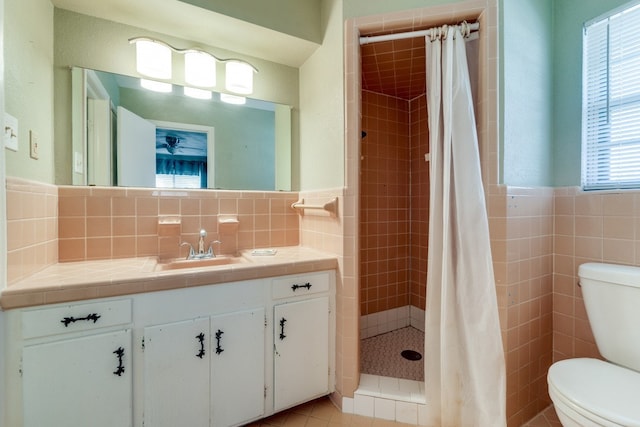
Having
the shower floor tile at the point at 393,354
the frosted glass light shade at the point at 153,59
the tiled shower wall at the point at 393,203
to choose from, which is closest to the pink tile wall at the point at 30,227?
the frosted glass light shade at the point at 153,59

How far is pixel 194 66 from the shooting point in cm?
172

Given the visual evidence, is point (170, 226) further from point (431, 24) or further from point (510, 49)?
point (510, 49)

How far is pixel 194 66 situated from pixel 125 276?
4.43 ft

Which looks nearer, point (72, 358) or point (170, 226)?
point (72, 358)

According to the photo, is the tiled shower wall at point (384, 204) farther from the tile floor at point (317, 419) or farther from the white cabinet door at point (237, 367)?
the white cabinet door at point (237, 367)

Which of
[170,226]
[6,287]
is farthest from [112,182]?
[6,287]

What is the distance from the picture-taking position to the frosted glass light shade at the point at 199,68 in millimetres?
1709

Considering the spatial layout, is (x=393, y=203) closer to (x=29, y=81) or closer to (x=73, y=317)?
(x=73, y=317)

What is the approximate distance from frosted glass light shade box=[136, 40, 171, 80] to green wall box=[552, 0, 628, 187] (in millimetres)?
2329

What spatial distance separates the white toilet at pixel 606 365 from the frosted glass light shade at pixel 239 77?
2.24 meters

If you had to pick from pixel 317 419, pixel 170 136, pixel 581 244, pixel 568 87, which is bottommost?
pixel 317 419

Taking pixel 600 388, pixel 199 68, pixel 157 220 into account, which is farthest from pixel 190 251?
pixel 600 388

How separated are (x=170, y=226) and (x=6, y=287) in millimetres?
701

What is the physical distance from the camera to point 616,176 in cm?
138
